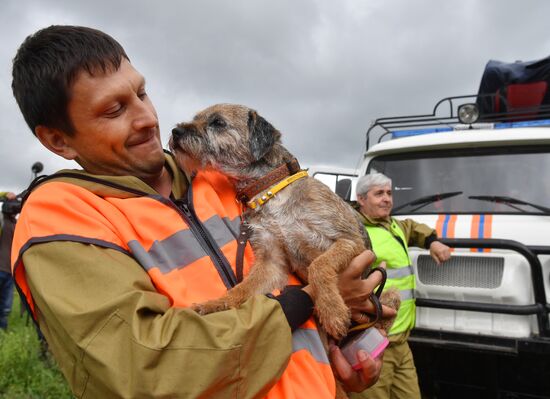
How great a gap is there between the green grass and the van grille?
13.9ft

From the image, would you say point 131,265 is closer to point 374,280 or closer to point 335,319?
point 335,319

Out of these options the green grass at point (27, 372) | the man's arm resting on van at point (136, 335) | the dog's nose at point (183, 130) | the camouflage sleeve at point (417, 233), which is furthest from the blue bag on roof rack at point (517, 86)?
the green grass at point (27, 372)

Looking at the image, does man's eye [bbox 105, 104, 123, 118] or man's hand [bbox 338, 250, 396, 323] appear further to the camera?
man's hand [bbox 338, 250, 396, 323]

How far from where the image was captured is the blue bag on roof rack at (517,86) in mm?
6668

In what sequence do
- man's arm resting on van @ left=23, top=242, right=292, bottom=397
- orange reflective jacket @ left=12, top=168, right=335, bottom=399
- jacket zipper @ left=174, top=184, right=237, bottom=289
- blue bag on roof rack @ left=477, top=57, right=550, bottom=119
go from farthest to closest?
blue bag on roof rack @ left=477, top=57, right=550, bottom=119
jacket zipper @ left=174, top=184, right=237, bottom=289
orange reflective jacket @ left=12, top=168, right=335, bottom=399
man's arm resting on van @ left=23, top=242, right=292, bottom=397

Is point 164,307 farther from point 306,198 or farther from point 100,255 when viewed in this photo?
point 306,198

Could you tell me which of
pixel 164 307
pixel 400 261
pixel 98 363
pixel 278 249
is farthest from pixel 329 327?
pixel 400 261

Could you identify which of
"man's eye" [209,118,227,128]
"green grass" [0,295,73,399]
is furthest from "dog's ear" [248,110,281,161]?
"green grass" [0,295,73,399]

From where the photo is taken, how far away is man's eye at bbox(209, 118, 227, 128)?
329 centimetres

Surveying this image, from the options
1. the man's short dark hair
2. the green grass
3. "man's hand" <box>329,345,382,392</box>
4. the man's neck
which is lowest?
the green grass

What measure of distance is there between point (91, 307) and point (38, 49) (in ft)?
3.96

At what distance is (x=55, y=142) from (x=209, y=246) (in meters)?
0.92

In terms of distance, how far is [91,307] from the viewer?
138 centimetres

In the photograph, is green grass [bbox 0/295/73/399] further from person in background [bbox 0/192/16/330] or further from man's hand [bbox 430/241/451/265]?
man's hand [bbox 430/241/451/265]
